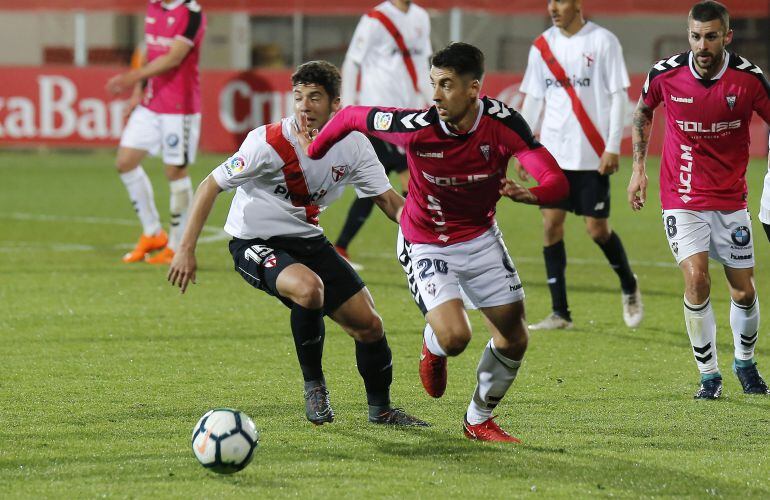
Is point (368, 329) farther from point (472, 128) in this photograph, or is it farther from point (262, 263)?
point (472, 128)

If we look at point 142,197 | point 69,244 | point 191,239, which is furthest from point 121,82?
point 191,239

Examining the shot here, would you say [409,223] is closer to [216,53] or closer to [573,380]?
[573,380]

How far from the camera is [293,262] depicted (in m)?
5.99

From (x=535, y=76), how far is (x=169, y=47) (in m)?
3.76

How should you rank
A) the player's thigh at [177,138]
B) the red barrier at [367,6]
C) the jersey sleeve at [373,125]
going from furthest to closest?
the red barrier at [367,6], the player's thigh at [177,138], the jersey sleeve at [373,125]

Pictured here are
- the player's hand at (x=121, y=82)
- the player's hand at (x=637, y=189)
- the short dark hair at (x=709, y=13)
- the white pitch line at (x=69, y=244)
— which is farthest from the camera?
the white pitch line at (x=69, y=244)

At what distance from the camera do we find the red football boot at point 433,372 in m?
5.83

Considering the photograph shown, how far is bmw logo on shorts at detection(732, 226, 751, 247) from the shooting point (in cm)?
653

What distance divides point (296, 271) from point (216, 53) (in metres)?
22.2

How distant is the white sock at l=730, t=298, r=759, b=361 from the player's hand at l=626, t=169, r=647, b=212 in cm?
76

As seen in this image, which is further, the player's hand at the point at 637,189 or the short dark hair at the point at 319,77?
the player's hand at the point at 637,189

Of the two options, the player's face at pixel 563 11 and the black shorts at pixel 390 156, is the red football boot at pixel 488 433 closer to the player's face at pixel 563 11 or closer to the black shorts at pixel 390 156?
the player's face at pixel 563 11

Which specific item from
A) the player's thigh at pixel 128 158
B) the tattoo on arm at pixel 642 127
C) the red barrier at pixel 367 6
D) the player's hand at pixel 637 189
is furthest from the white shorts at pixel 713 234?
the red barrier at pixel 367 6

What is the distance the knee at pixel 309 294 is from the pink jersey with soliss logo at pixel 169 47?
5.86 meters
